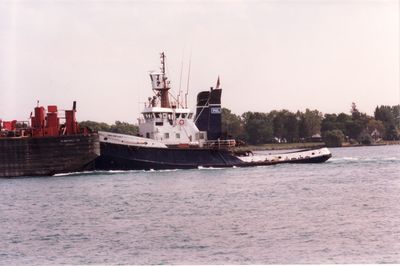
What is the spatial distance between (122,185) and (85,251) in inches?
732

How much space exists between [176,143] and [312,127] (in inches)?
3398

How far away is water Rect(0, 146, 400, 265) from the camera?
67.8 ft

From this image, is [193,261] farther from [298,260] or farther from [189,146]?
[189,146]

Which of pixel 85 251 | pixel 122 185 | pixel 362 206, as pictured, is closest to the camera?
pixel 85 251

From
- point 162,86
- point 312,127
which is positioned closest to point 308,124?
point 312,127

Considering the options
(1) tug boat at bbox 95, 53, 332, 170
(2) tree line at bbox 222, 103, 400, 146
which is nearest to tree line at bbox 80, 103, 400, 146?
(2) tree line at bbox 222, 103, 400, 146

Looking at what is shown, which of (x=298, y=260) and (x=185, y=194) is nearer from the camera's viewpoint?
(x=298, y=260)

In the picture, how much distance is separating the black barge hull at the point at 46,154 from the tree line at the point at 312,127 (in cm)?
7795

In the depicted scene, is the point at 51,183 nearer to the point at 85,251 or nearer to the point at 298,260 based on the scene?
the point at 85,251

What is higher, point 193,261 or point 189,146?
point 189,146

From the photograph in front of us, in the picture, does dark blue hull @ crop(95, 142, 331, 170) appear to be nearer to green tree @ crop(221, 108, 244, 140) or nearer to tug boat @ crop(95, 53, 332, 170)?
tug boat @ crop(95, 53, 332, 170)

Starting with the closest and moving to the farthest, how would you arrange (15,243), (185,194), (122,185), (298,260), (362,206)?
(298,260) < (15,243) < (362,206) < (185,194) < (122,185)

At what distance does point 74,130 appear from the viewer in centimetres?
5006

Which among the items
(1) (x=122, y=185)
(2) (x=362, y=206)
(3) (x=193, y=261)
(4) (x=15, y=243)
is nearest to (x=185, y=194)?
(1) (x=122, y=185)
